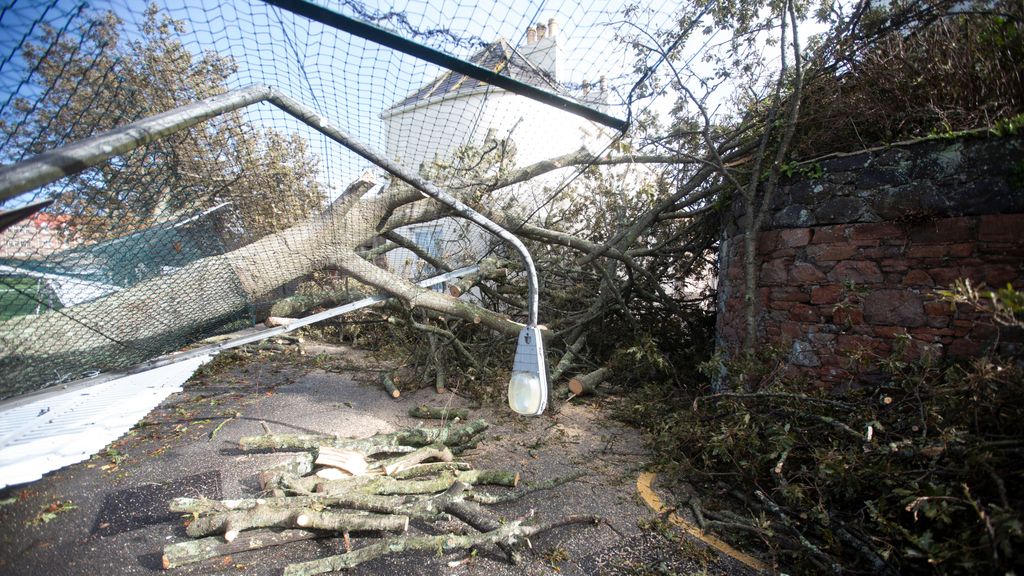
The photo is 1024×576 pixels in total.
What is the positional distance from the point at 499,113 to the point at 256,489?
11.7ft

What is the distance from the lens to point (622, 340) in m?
5.71

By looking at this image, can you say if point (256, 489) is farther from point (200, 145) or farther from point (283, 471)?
point (200, 145)

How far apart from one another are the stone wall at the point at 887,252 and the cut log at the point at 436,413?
9.44ft

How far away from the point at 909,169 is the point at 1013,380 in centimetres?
169

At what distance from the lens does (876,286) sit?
325 centimetres

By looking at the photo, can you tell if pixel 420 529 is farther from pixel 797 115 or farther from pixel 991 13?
pixel 991 13

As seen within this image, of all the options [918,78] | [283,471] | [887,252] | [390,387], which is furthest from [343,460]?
[918,78]

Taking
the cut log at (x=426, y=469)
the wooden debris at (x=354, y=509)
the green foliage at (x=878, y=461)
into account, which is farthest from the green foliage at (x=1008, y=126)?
the cut log at (x=426, y=469)

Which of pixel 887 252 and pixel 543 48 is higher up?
pixel 543 48

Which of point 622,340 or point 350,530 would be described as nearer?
point 350,530

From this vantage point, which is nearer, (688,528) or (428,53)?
(428,53)

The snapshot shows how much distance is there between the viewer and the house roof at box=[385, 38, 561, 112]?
2760mm

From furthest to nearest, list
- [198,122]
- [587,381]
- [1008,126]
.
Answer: [587,381] < [1008,126] < [198,122]

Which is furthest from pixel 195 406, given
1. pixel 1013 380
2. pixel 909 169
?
pixel 909 169
